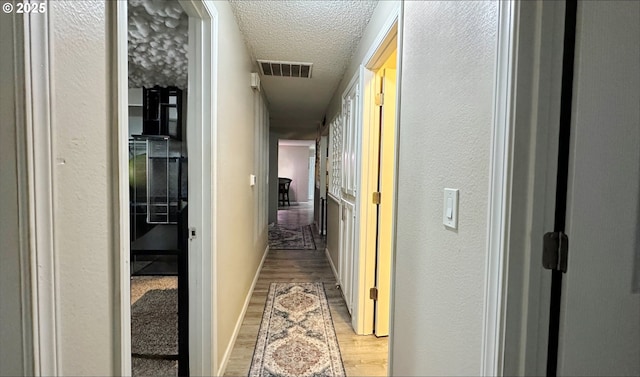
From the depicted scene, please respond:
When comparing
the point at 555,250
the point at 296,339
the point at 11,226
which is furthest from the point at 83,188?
the point at 296,339

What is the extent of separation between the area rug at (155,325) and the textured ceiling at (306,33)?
2.37 metres

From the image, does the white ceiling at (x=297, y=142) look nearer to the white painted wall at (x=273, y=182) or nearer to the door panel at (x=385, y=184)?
the white painted wall at (x=273, y=182)

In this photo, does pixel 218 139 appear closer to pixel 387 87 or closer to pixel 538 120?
pixel 387 87

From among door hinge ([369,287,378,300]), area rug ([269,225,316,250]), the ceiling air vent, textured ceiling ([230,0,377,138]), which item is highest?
textured ceiling ([230,0,377,138])

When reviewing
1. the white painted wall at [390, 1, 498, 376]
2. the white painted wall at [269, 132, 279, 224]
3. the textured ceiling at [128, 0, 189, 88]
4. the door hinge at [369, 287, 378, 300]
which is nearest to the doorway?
the door hinge at [369, 287, 378, 300]

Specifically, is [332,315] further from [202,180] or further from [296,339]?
[202,180]

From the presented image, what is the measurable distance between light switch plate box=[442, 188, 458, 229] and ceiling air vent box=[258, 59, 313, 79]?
2446 millimetres

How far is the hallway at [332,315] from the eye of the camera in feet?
6.34

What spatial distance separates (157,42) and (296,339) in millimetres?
2542

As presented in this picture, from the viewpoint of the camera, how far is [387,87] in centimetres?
219

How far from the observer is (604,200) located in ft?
2.15

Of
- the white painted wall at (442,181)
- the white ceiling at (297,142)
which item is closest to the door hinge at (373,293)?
the white painted wall at (442,181)

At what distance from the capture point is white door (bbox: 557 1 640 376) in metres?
0.64

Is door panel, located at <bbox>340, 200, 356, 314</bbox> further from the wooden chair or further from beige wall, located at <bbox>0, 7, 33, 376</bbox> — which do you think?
the wooden chair
